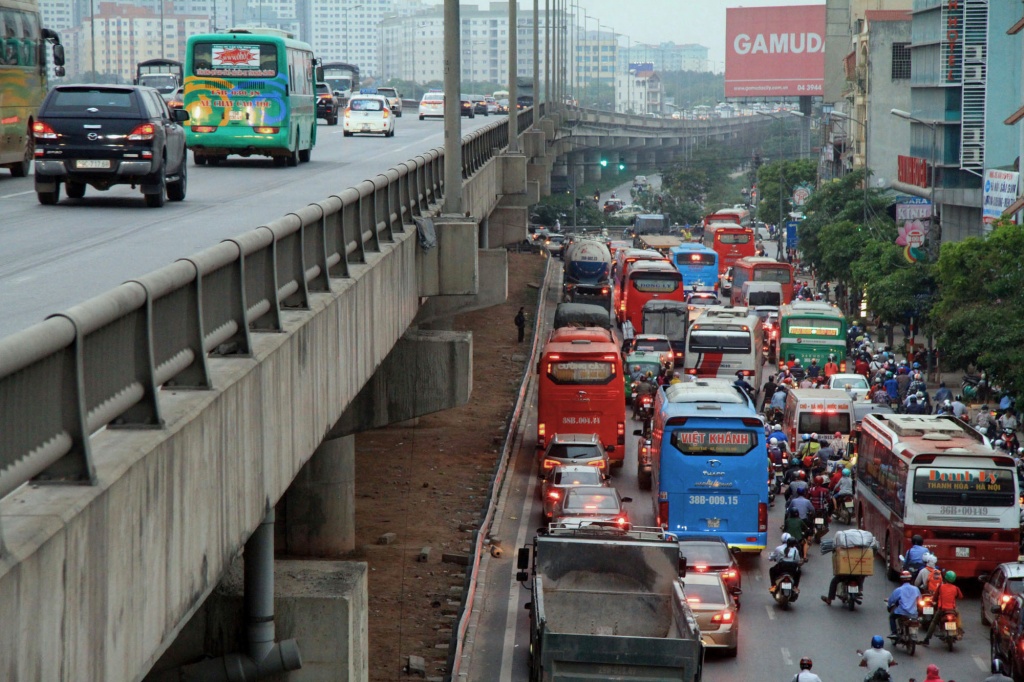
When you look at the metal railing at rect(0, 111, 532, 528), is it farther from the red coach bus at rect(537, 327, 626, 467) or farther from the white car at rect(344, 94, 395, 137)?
the white car at rect(344, 94, 395, 137)

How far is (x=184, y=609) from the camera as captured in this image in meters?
6.80

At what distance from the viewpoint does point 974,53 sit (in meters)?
55.1

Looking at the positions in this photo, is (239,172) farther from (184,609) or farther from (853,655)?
(184,609)

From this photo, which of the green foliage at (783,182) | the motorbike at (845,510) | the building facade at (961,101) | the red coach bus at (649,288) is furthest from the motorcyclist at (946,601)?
the green foliage at (783,182)

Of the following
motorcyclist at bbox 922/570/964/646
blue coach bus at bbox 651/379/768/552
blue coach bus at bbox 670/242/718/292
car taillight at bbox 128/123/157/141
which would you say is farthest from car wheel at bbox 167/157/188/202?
blue coach bus at bbox 670/242/718/292

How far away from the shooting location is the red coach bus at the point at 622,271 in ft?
195

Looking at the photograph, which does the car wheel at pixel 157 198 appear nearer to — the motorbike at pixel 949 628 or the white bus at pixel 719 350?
the motorbike at pixel 949 628

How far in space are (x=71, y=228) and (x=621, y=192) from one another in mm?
163876

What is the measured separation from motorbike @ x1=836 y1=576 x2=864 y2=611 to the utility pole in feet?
25.7

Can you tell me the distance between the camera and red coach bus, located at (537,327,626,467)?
106 feet

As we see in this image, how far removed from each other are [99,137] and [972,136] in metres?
42.5

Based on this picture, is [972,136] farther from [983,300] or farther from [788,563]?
[788,563]

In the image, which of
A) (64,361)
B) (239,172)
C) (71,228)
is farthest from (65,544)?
(239,172)

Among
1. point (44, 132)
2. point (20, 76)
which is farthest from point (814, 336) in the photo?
point (44, 132)
